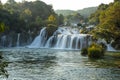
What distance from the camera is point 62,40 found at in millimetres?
79812

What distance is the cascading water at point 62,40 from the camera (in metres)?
75.1

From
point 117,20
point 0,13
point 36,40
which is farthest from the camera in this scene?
point 0,13

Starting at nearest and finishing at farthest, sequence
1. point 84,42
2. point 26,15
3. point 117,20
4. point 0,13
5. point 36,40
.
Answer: point 117,20
point 84,42
point 36,40
point 0,13
point 26,15

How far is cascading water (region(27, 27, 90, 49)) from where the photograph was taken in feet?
246

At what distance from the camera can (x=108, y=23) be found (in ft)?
160

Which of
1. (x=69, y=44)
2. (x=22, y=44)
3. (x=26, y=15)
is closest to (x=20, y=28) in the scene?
(x=22, y=44)

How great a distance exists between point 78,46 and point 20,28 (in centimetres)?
2837

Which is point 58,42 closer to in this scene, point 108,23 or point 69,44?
point 69,44

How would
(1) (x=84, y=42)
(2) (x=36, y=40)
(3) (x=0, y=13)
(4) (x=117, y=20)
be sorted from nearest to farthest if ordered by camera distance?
1. (4) (x=117, y=20)
2. (1) (x=84, y=42)
3. (2) (x=36, y=40)
4. (3) (x=0, y=13)

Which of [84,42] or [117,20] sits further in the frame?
[84,42]

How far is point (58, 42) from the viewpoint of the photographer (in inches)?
3174

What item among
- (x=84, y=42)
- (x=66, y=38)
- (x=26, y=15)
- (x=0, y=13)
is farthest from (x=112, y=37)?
(x=26, y=15)

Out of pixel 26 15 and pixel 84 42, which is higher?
pixel 26 15

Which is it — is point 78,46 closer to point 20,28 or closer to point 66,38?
point 66,38
